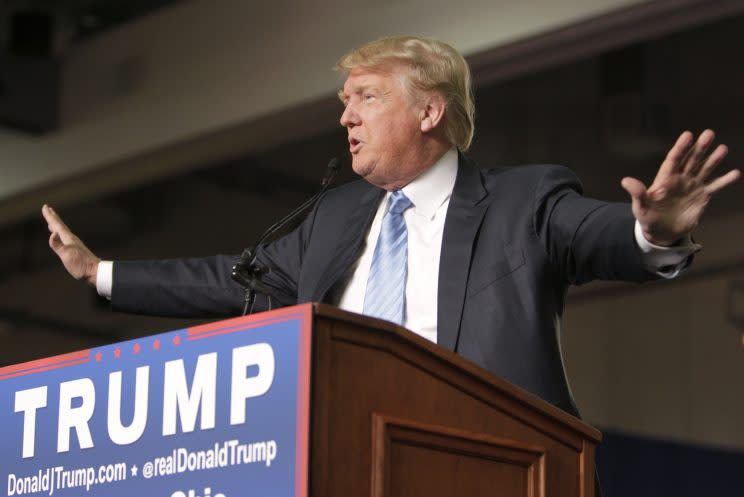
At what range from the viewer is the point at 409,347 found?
5.23 feet

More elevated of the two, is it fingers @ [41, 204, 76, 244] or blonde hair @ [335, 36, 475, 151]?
blonde hair @ [335, 36, 475, 151]

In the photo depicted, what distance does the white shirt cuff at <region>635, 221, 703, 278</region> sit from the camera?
178 centimetres

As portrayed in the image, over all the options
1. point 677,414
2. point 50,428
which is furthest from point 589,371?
point 50,428

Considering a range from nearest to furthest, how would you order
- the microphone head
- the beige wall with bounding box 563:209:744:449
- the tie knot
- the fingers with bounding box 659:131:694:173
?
the fingers with bounding box 659:131:694:173 → the microphone head → the tie knot → the beige wall with bounding box 563:209:744:449

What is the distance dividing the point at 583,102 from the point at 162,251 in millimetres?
3281

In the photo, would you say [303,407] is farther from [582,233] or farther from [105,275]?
[105,275]

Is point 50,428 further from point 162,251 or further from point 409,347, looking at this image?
point 162,251

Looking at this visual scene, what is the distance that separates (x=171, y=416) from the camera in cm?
161

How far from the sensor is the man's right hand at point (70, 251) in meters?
2.40

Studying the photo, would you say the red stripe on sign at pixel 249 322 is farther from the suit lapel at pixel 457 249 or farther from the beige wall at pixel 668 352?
the beige wall at pixel 668 352

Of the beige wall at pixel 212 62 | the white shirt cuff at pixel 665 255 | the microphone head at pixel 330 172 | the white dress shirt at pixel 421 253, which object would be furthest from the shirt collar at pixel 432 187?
the beige wall at pixel 212 62

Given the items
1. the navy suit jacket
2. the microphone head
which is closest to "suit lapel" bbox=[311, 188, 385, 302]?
the navy suit jacket

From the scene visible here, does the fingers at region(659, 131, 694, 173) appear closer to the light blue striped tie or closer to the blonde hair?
the light blue striped tie

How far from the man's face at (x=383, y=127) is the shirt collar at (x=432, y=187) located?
22 millimetres
